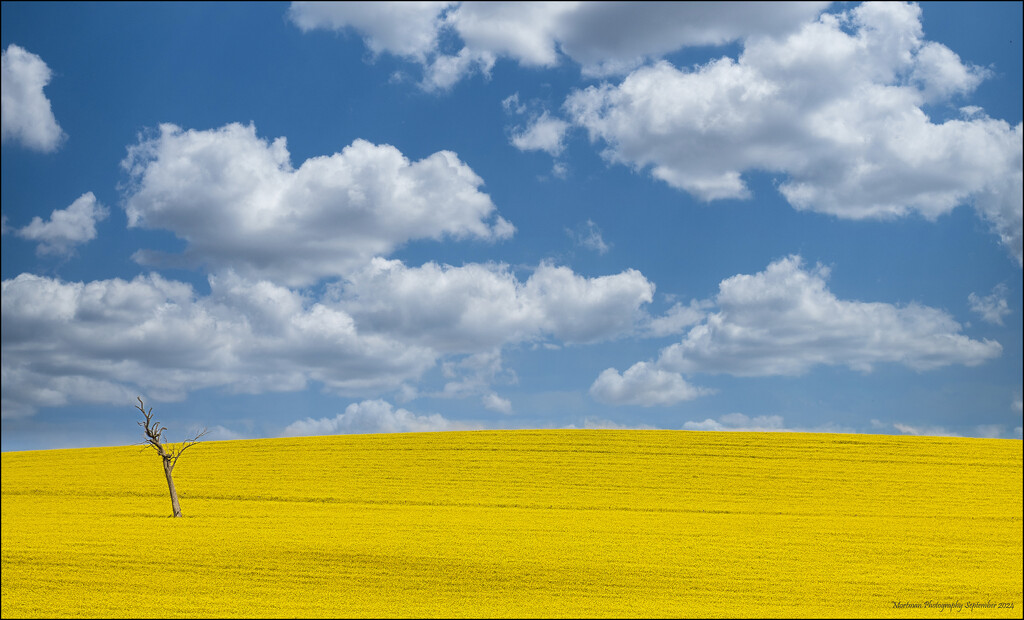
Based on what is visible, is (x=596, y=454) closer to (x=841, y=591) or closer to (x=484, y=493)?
(x=484, y=493)

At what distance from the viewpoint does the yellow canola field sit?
21297 millimetres

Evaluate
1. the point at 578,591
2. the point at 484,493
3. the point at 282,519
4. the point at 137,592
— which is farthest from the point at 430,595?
the point at 484,493

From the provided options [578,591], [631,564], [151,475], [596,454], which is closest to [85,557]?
[578,591]

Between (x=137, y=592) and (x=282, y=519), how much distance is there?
11429mm

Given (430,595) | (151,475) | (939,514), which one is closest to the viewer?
(430,595)

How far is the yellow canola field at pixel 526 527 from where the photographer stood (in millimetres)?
21297

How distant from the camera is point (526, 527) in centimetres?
3105

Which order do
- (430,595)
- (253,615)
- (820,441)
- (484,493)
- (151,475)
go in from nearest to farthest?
1. (253,615)
2. (430,595)
3. (484,493)
4. (151,475)
5. (820,441)

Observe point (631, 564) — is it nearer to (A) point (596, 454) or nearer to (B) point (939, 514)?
(B) point (939, 514)

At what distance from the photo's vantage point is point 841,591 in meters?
21.8

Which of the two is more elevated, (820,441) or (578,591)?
(820,441)

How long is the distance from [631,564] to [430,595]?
6688 mm

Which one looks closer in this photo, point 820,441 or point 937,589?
point 937,589

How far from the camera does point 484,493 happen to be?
4022 centimetres
